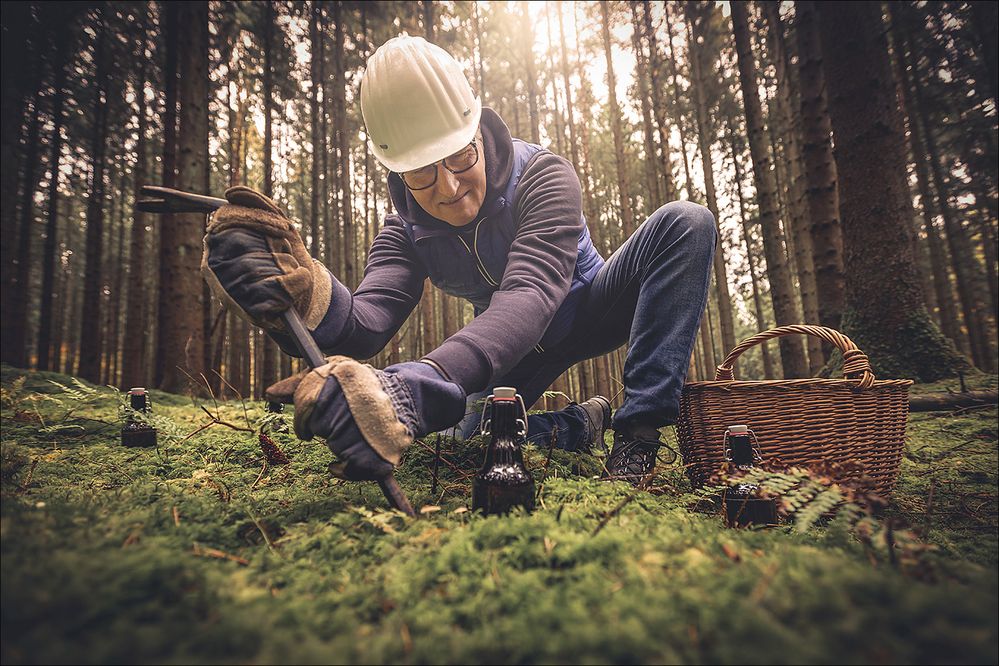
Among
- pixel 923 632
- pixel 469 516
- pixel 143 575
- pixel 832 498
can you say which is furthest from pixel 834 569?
pixel 143 575

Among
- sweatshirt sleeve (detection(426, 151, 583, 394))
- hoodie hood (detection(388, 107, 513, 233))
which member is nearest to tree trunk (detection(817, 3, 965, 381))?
sweatshirt sleeve (detection(426, 151, 583, 394))

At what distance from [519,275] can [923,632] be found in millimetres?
1620

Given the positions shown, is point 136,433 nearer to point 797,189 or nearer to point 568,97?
point 797,189

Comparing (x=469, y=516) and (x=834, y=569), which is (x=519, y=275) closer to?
(x=469, y=516)

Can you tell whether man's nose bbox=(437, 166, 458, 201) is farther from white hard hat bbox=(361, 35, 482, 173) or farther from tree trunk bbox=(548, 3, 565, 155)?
tree trunk bbox=(548, 3, 565, 155)

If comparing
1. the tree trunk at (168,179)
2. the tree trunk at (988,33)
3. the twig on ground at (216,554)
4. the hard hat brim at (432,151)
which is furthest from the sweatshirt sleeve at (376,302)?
the tree trunk at (988,33)

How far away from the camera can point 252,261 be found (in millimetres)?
1572

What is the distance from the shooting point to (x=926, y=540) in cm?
162

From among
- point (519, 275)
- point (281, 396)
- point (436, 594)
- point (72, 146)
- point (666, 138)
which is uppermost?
point (72, 146)

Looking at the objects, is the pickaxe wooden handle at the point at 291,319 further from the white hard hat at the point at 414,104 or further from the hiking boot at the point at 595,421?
the hiking boot at the point at 595,421

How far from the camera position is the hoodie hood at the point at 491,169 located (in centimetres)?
254

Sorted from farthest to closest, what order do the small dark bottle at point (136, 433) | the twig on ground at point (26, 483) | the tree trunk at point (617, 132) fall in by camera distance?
1. the tree trunk at point (617, 132)
2. the small dark bottle at point (136, 433)
3. the twig on ground at point (26, 483)

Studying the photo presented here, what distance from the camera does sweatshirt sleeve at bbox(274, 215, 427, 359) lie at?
2006mm

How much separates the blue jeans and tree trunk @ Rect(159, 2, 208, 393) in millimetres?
5649
